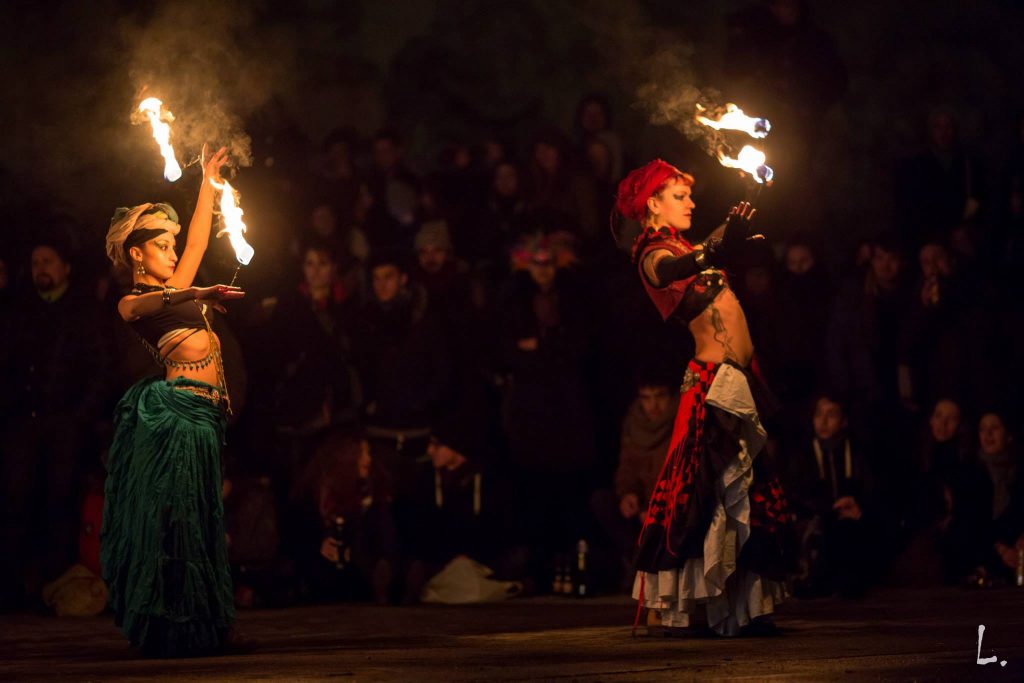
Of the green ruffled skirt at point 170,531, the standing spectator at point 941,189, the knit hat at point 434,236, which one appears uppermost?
the standing spectator at point 941,189

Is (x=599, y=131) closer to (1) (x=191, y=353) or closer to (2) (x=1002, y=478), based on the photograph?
(2) (x=1002, y=478)

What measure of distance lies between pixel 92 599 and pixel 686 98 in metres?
4.75

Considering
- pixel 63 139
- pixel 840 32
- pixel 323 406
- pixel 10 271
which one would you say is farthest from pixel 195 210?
pixel 840 32

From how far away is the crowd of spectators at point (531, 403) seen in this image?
33.1 feet

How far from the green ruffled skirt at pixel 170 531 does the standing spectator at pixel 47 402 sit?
3.20m

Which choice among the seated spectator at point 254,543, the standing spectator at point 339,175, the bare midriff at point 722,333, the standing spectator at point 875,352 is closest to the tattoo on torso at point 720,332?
the bare midriff at point 722,333

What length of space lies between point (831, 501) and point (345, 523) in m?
3.02

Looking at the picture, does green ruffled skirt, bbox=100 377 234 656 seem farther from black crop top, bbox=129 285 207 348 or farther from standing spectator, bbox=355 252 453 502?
standing spectator, bbox=355 252 453 502

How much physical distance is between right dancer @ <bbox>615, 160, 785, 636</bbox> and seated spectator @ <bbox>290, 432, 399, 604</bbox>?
2.96 metres

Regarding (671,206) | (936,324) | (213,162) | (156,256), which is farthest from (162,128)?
(936,324)

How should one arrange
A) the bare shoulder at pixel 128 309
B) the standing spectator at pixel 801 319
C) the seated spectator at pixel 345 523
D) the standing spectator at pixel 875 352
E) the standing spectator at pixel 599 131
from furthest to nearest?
the standing spectator at pixel 599 131 < the standing spectator at pixel 801 319 < the standing spectator at pixel 875 352 < the seated spectator at pixel 345 523 < the bare shoulder at pixel 128 309

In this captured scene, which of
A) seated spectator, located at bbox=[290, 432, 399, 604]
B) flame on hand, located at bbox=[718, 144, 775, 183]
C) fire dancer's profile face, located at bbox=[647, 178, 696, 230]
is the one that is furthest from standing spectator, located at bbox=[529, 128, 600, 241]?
flame on hand, located at bbox=[718, 144, 775, 183]

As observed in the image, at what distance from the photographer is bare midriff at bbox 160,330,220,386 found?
7281 mm

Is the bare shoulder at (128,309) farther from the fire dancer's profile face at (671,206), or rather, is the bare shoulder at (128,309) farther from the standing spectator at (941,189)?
the standing spectator at (941,189)
